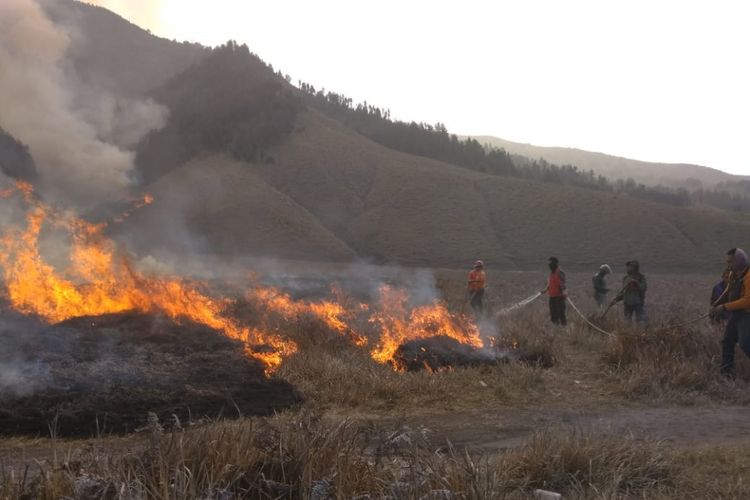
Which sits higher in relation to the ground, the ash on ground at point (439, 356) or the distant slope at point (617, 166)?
the distant slope at point (617, 166)

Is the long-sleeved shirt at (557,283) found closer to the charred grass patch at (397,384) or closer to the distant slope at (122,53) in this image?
the charred grass patch at (397,384)

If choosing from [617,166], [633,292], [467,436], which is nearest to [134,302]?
[467,436]

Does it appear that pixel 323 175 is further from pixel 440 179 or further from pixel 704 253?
pixel 704 253

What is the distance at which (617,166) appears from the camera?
17400 cm

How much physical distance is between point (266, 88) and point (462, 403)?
197 ft

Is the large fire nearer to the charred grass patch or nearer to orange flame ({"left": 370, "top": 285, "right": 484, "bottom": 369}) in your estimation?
orange flame ({"left": 370, "top": 285, "right": 484, "bottom": 369})

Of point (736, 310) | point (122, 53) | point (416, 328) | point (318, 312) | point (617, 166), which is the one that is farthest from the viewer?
point (617, 166)

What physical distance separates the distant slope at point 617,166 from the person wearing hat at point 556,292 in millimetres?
153834

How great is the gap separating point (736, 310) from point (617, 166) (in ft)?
587

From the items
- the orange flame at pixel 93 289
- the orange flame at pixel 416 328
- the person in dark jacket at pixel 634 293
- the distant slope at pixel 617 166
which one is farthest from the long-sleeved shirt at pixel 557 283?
the distant slope at pixel 617 166

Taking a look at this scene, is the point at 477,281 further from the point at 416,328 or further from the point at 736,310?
the point at 736,310

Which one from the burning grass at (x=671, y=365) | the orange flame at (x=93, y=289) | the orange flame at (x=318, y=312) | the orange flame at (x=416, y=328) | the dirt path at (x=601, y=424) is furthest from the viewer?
the orange flame at (x=318, y=312)

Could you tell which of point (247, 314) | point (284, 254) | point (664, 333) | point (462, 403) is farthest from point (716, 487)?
point (284, 254)

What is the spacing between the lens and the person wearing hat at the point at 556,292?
12.8m
